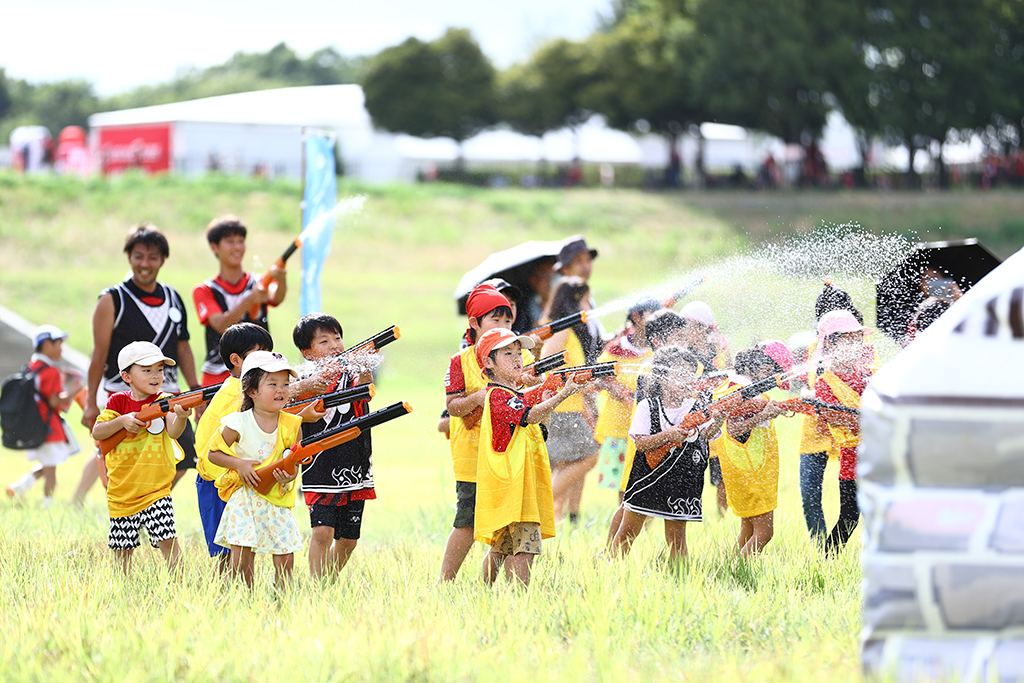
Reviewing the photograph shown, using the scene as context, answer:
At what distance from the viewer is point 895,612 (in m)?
3.46

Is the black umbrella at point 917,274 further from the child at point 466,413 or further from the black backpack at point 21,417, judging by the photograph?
the black backpack at point 21,417

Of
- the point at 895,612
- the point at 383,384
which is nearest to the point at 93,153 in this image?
the point at 383,384

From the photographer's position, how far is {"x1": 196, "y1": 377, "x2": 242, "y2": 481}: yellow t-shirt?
17.3 feet

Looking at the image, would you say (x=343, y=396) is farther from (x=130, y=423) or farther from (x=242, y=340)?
(x=130, y=423)

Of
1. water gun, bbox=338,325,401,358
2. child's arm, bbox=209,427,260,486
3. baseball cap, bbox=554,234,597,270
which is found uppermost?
baseball cap, bbox=554,234,597,270

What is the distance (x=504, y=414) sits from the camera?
477cm

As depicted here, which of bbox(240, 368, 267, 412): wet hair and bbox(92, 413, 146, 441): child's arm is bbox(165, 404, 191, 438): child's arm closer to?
bbox(92, 413, 146, 441): child's arm

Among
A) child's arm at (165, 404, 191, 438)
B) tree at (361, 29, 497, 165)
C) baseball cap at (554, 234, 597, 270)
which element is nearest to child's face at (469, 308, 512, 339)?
child's arm at (165, 404, 191, 438)

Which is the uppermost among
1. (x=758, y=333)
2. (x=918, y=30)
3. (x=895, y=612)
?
(x=918, y=30)

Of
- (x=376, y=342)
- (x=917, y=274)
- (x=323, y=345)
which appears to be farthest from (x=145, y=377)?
(x=917, y=274)

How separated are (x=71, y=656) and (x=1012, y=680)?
317 centimetres

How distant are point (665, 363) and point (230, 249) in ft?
9.11

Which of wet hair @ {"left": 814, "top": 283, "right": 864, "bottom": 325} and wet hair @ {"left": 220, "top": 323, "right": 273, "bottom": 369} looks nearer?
wet hair @ {"left": 220, "top": 323, "right": 273, "bottom": 369}

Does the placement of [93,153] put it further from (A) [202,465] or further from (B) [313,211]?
(A) [202,465]
